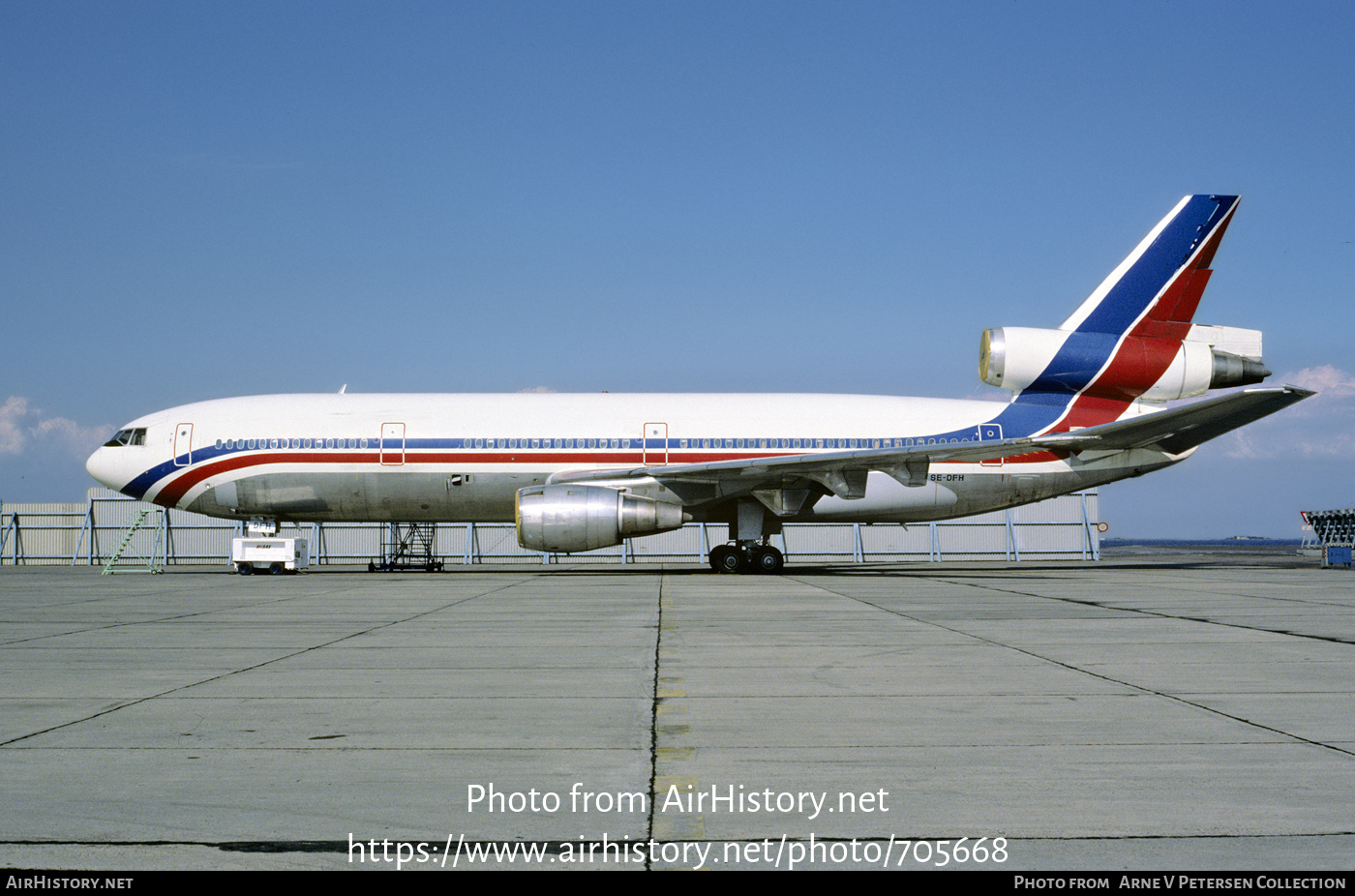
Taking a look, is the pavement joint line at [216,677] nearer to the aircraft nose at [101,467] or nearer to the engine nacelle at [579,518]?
the engine nacelle at [579,518]

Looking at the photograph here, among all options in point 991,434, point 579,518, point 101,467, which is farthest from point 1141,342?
point 101,467

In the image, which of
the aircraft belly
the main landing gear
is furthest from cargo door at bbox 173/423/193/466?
the main landing gear

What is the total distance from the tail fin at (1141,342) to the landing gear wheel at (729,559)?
7262 millimetres

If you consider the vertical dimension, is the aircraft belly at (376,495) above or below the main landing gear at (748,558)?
above

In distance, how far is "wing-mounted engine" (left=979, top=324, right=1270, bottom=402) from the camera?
24484 mm

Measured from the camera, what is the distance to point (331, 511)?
24.1 metres

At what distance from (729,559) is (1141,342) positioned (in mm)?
10871

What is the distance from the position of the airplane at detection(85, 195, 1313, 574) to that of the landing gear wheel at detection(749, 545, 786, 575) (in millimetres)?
50

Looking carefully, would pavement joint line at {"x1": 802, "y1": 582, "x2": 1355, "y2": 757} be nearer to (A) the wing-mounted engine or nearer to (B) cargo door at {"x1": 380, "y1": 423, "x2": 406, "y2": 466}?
(A) the wing-mounted engine

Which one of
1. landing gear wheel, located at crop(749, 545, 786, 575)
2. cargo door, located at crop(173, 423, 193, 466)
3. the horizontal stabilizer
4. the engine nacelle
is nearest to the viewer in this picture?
the horizontal stabilizer

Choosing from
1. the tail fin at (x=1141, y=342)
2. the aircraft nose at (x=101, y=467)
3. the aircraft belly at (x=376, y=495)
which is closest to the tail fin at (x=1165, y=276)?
the tail fin at (x=1141, y=342)

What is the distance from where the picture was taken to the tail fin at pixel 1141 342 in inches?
960
